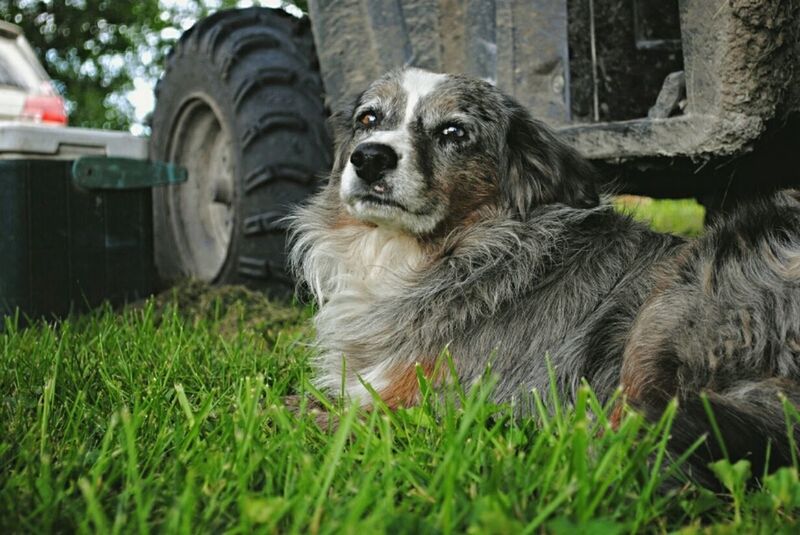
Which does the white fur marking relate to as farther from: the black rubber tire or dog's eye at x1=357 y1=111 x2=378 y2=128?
the black rubber tire

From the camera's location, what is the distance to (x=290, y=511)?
1624mm

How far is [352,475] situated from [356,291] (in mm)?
1343

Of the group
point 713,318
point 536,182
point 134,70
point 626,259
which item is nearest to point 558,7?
point 536,182

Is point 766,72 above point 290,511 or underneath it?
above

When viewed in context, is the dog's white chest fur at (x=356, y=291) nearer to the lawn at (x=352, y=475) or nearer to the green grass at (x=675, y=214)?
the lawn at (x=352, y=475)

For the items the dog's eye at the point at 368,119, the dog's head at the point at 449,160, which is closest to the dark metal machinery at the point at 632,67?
the dog's head at the point at 449,160

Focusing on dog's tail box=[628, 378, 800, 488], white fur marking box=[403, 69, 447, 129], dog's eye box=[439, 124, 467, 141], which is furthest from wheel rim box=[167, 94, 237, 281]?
dog's tail box=[628, 378, 800, 488]

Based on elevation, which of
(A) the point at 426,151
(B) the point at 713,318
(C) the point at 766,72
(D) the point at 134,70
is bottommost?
(B) the point at 713,318

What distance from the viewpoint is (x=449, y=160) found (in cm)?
307

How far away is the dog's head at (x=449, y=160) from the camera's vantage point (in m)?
2.95

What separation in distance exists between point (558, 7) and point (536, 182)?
831 mm

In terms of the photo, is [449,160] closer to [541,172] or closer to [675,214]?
[541,172]

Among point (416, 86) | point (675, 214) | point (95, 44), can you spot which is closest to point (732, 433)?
point (416, 86)

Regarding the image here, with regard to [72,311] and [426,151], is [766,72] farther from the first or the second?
[72,311]
